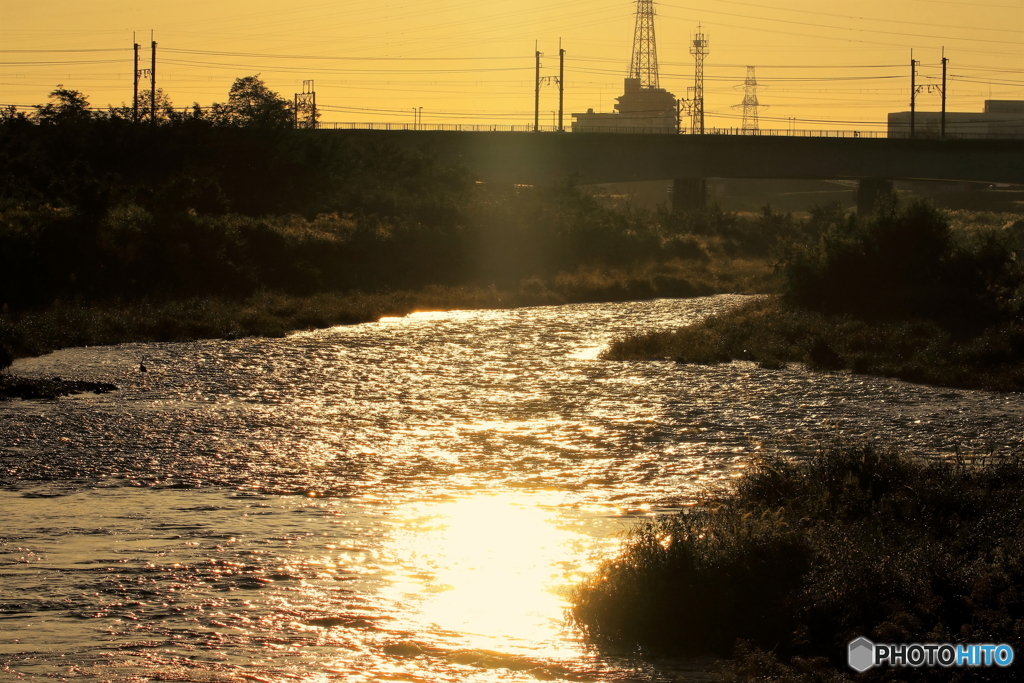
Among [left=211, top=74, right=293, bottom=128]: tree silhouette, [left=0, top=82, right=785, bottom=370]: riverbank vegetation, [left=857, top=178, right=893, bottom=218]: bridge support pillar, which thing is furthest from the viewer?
[left=857, top=178, right=893, bottom=218]: bridge support pillar

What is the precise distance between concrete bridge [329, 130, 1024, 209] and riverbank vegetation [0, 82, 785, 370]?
332 centimetres

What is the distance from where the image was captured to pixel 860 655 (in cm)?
950

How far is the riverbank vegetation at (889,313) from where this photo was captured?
29516 mm

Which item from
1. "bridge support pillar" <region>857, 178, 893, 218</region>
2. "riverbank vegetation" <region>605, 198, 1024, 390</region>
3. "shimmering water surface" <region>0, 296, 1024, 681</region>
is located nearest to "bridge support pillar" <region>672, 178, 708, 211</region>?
"bridge support pillar" <region>857, 178, 893, 218</region>

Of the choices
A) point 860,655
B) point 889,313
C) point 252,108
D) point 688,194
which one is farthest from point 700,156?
point 860,655

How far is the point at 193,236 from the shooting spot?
5041cm

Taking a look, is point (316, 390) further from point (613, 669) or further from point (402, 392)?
point (613, 669)

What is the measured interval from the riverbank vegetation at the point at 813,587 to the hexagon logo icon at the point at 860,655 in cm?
11

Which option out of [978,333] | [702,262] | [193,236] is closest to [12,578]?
[978,333]

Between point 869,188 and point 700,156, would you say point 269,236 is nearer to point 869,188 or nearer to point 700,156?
point 700,156

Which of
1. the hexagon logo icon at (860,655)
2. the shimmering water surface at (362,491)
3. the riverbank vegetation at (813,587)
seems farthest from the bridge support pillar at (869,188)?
the hexagon logo icon at (860,655)

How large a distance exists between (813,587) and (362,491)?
8.00 m

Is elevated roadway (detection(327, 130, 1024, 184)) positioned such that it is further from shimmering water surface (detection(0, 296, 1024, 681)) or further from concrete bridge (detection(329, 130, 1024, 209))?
shimmering water surface (detection(0, 296, 1024, 681))

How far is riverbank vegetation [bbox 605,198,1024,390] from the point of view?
2952 centimetres
